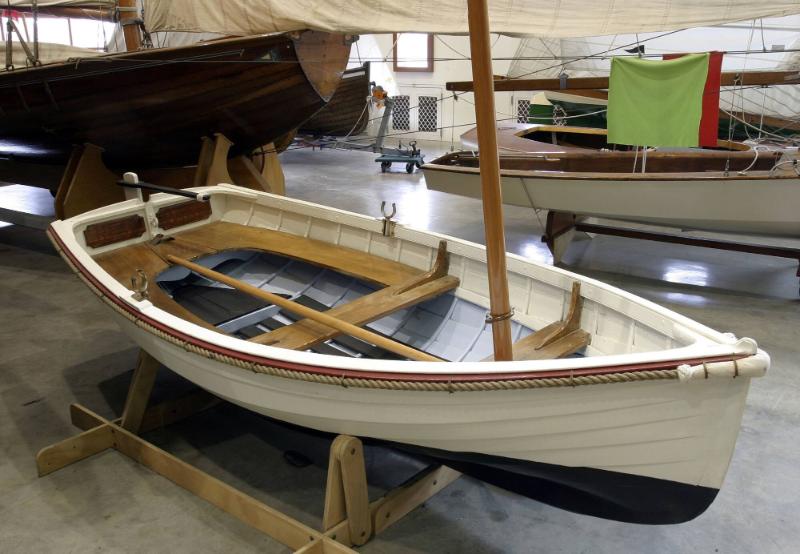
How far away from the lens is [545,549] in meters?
2.50

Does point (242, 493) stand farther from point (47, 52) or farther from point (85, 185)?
point (47, 52)

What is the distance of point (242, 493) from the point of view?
2.64 metres

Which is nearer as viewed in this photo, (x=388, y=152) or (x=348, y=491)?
(x=348, y=491)

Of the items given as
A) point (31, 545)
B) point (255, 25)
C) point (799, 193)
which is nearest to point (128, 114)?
point (255, 25)

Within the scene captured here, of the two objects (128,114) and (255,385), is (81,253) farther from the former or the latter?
(128,114)

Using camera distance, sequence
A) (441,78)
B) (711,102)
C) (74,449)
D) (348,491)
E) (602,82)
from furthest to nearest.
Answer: (441,78)
(602,82)
(711,102)
(74,449)
(348,491)

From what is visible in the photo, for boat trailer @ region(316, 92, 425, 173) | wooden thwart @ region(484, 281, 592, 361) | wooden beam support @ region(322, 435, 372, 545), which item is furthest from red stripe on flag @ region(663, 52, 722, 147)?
boat trailer @ region(316, 92, 425, 173)

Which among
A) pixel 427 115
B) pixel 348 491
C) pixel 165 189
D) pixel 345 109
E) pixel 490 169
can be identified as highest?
pixel 490 169

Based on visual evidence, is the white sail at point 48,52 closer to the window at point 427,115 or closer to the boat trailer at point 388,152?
the boat trailer at point 388,152

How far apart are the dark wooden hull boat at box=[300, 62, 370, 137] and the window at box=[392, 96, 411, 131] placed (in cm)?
260

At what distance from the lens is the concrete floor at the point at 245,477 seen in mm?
2566

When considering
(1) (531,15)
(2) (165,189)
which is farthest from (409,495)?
(1) (531,15)

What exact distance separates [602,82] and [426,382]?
4.24 meters

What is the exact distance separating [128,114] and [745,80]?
198 inches
